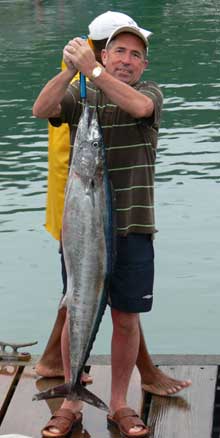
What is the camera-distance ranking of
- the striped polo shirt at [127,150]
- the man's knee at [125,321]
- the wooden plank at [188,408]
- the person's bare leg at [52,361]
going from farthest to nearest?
the person's bare leg at [52,361] < the wooden plank at [188,408] < the man's knee at [125,321] < the striped polo shirt at [127,150]

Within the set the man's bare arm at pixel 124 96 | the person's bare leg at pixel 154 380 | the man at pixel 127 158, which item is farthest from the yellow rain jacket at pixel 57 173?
the man's bare arm at pixel 124 96

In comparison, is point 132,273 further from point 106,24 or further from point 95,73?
point 106,24

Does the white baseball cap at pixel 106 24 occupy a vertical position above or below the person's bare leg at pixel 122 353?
above

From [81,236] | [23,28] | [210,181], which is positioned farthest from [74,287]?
[23,28]

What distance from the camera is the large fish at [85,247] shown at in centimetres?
414

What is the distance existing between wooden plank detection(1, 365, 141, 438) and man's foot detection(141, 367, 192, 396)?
0.18 ft

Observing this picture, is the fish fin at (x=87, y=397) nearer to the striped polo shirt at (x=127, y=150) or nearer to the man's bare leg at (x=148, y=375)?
the man's bare leg at (x=148, y=375)

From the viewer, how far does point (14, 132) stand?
1234cm

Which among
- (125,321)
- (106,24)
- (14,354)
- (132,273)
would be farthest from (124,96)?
(14,354)

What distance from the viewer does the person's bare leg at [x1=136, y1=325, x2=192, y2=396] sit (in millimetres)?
4848

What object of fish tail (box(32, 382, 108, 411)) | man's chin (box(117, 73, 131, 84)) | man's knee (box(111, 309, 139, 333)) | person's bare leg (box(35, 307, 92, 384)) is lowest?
person's bare leg (box(35, 307, 92, 384))

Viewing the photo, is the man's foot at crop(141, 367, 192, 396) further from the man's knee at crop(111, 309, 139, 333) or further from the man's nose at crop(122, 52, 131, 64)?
the man's nose at crop(122, 52, 131, 64)

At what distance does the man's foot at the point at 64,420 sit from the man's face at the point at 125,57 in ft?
4.32

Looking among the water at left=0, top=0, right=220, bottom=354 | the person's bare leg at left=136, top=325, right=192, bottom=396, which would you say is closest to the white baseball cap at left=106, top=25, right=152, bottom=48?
the person's bare leg at left=136, top=325, right=192, bottom=396
